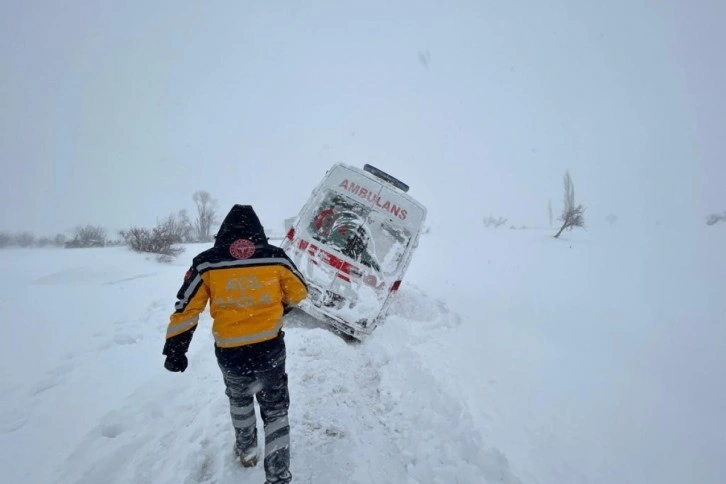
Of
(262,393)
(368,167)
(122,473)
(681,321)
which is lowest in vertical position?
(122,473)

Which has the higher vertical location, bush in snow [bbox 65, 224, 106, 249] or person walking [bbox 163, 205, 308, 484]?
person walking [bbox 163, 205, 308, 484]

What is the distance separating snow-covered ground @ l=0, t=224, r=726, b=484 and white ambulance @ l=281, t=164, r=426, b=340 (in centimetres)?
51

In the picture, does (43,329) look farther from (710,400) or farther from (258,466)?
(710,400)

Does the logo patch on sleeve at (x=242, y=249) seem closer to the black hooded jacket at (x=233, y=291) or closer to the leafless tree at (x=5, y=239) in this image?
the black hooded jacket at (x=233, y=291)

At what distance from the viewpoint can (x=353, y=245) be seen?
201 inches

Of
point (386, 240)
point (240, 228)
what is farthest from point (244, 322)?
point (386, 240)

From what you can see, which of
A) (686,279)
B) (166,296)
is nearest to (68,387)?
(166,296)

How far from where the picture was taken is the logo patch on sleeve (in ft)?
7.25

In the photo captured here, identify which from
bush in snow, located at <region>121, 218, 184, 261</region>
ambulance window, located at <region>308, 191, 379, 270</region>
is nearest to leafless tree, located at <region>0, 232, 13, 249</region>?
bush in snow, located at <region>121, 218, 184, 261</region>

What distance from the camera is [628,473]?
282cm

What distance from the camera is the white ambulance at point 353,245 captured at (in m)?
4.80

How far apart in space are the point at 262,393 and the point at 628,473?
3.27m

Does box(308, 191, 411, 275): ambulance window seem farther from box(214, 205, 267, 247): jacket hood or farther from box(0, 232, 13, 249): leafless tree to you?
box(0, 232, 13, 249): leafless tree

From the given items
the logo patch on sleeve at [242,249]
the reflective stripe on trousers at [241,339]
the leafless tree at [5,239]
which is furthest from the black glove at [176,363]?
the leafless tree at [5,239]
